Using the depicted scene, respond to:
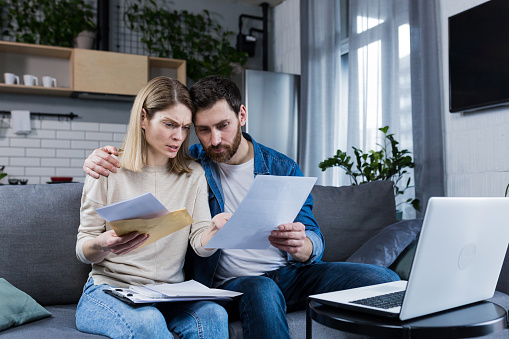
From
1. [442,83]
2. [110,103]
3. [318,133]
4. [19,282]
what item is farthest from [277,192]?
[110,103]

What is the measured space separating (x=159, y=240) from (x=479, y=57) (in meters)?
2.12

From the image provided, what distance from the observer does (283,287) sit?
6.02ft

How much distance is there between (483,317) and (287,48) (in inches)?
171

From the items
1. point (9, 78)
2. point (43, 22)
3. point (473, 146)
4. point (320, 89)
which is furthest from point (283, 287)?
point (43, 22)

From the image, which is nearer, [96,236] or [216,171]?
[96,236]

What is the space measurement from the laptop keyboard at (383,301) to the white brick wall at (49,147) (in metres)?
3.89

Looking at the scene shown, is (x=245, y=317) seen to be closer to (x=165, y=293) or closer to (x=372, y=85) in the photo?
(x=165, y=293)

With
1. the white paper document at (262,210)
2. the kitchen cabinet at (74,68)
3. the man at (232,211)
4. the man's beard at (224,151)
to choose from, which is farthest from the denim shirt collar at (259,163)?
the kitchen cabinet at (74,68)

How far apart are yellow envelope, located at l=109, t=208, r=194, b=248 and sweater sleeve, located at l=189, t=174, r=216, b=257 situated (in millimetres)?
317

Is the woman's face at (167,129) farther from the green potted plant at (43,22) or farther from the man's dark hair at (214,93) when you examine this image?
the green potted plant at (43,22)

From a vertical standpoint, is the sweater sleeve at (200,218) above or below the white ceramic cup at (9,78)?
below

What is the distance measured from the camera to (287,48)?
5.20 meters

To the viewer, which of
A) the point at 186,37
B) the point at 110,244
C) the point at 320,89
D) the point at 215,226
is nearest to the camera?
the point at 110,244

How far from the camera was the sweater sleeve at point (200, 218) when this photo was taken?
1719 mm
